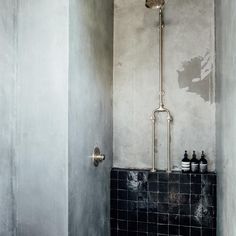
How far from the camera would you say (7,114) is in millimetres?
1655

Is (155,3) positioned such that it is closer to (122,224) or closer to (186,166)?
(186,166)

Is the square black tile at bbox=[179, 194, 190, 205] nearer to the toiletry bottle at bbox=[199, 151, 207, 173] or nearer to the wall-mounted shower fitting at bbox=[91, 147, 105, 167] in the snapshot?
the toiletry bottle at bbox=[199, 151, 207, 173]

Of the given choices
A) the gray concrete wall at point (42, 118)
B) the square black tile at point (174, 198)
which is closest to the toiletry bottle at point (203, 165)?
the square black tile at point (174, 198)

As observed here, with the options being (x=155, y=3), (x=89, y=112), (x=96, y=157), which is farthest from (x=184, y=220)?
(x=155, y=3)

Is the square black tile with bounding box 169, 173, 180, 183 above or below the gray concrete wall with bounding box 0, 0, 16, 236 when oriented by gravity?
below

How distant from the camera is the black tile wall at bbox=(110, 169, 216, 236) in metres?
2.24

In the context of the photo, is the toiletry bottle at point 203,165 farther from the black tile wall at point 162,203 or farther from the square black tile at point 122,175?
the square black tile at point 122,175

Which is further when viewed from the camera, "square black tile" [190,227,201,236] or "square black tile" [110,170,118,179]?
"square black tile" [110,170,118,179]

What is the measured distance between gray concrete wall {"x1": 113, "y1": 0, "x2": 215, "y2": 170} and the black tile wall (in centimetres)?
15

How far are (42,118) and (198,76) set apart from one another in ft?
4.75

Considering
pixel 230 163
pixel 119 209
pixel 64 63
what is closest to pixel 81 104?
pixel 64 63

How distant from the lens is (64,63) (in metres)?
1.62

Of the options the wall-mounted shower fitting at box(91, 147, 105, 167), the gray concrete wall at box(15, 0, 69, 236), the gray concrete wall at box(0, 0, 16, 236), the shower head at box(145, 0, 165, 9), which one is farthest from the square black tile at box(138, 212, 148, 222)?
the shower head at box(145, 0, 165, 9)

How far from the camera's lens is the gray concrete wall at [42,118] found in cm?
160
